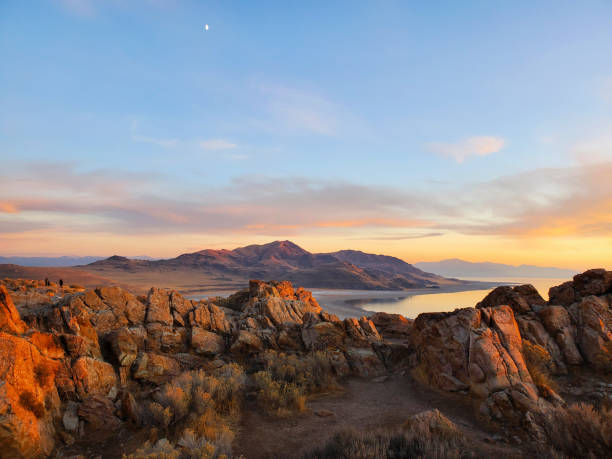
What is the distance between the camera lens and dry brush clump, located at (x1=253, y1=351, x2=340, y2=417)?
1003 centimetres

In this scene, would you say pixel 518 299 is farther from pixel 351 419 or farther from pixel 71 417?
pixel 71 417

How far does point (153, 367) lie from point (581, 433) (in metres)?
12.0

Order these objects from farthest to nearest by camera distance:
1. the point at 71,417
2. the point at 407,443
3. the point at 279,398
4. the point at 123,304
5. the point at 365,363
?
the point at 123,304
the point at 365,363
the point at 279,398
the point at 71,417
the point at 407,443

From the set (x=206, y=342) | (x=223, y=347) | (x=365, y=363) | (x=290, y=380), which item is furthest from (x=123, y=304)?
(x=365, y=363)

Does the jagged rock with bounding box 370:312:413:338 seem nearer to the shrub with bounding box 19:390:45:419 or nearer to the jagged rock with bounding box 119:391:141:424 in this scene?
the jagged rock with bounding box 119:391:141:424

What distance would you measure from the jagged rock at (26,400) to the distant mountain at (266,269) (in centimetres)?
9304

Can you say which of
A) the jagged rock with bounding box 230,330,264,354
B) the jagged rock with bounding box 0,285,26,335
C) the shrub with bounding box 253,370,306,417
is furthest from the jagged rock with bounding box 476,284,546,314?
the jagged rock with bounding box 0,285,26,335

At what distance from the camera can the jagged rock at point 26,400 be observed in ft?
20.9

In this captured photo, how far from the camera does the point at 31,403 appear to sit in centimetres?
727

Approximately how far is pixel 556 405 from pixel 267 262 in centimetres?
15969

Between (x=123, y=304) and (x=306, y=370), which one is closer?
(x=306, y=370)

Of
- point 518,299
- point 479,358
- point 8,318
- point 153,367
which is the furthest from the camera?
point 518,299

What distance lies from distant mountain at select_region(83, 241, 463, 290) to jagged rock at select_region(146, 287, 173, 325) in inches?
3360

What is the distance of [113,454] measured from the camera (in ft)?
23.7
